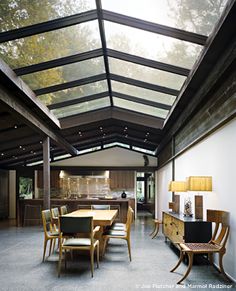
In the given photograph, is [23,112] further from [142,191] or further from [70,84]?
[142,191]

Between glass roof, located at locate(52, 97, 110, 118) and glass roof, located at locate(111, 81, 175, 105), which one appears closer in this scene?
glass roof, located at locate(111, 81, 175, 105)

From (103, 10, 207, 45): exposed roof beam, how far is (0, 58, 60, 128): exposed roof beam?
1589 mm

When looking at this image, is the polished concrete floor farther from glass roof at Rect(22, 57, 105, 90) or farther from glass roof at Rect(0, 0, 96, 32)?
glass roof at Rect(0, 0, 96, 32)

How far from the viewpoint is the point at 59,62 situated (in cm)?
518

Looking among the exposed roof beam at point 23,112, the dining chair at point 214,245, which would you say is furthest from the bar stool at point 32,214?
the dining chair at point 214,245

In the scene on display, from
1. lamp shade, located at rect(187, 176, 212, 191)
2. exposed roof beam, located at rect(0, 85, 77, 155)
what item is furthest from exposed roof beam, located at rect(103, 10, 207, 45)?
lamp shade, located at rect(187, 176, 212, 191)

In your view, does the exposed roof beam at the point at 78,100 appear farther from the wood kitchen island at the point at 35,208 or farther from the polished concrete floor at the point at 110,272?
the wood kitchen island at the point at 35,208

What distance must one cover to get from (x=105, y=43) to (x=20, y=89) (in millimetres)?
1571

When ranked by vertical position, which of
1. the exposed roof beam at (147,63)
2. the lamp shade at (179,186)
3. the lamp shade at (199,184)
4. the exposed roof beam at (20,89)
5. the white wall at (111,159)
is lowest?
the lamp shade at (179,186)

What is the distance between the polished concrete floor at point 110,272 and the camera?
4.04 meters

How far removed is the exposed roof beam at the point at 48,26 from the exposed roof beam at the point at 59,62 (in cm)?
83

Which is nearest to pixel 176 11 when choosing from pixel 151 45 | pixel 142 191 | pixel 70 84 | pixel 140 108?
pixel 151 45

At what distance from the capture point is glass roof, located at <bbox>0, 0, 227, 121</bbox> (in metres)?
3.88

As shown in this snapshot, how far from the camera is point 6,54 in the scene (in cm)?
436
